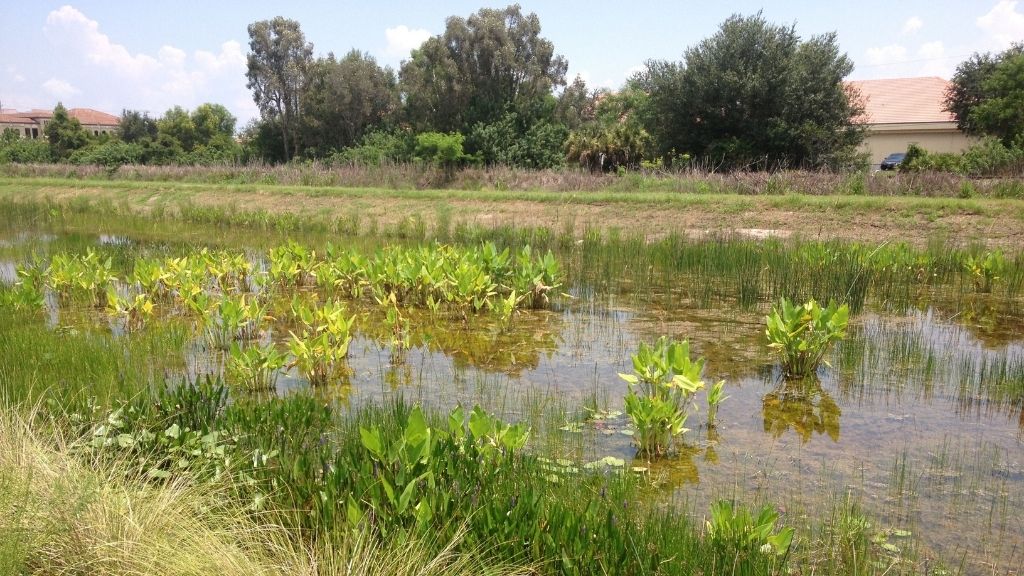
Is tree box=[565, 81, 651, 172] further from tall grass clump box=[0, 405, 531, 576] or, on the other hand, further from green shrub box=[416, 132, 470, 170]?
tall grass clump box=[0, 405, 531, 576]

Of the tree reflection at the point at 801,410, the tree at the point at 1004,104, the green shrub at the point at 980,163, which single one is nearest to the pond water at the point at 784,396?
the tree reflection at the point at 801,410

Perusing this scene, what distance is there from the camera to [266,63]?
4375 cm

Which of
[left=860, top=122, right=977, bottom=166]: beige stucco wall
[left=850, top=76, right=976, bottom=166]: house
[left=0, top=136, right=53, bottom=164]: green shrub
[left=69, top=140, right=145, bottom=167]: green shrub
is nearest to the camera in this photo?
[left=860, top=122, right=977, bottom=166]: beige stucco wall

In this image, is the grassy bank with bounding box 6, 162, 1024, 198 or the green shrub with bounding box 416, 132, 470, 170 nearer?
the grassy bank with bounding box 6, 162, 1024, 198

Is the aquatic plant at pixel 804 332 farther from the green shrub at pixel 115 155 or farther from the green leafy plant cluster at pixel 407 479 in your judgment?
the green shrub at pixel 115 155

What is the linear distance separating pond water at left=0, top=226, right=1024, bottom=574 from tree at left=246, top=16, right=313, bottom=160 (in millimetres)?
36992

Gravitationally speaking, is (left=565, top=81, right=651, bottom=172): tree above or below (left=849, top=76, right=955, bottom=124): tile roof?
below

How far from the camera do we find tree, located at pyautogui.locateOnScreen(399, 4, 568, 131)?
3381 centimetres

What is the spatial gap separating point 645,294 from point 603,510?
6.23 meters

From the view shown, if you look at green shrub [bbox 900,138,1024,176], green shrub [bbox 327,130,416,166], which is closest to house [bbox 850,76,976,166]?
green shrub [bbox 900,138,1024,176]

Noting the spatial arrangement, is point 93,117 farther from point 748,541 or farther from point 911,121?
point 748,541

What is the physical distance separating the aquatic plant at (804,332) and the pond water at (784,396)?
0.18m

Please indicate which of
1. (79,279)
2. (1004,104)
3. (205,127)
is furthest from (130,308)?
(205,127)

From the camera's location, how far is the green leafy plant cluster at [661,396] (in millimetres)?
4516
